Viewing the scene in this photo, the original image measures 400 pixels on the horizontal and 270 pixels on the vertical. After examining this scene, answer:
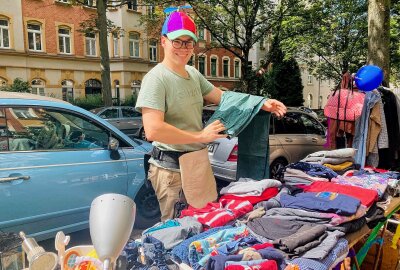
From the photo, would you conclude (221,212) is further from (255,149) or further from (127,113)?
(127,113)

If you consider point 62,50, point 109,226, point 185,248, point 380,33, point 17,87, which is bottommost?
point 185,248

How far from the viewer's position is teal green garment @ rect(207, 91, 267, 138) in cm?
242

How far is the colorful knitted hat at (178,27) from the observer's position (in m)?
2.25

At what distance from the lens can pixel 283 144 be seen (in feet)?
22.8

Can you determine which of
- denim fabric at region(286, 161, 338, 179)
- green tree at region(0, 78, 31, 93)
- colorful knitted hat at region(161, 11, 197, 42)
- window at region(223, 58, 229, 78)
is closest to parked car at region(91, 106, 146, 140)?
green tree at region(0, 78, 31, 93)

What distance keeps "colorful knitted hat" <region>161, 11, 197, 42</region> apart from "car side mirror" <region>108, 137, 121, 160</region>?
6.24ft

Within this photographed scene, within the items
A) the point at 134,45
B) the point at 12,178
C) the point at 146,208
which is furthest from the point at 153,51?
the point at 12,178

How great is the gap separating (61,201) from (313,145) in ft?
17.3

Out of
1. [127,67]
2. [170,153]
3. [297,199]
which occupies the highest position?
[127,67]

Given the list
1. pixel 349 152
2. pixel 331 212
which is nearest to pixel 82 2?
pixel 349 152

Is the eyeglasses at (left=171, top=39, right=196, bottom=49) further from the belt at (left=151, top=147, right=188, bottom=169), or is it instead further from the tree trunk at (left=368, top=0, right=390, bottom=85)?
the tree trunk at (left=368, top=0, right=390, bottom=85)

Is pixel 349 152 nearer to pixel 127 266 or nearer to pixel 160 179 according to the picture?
pixel 160 179

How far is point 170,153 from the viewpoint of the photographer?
2492mm

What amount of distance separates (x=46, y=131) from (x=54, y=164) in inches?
15.9
